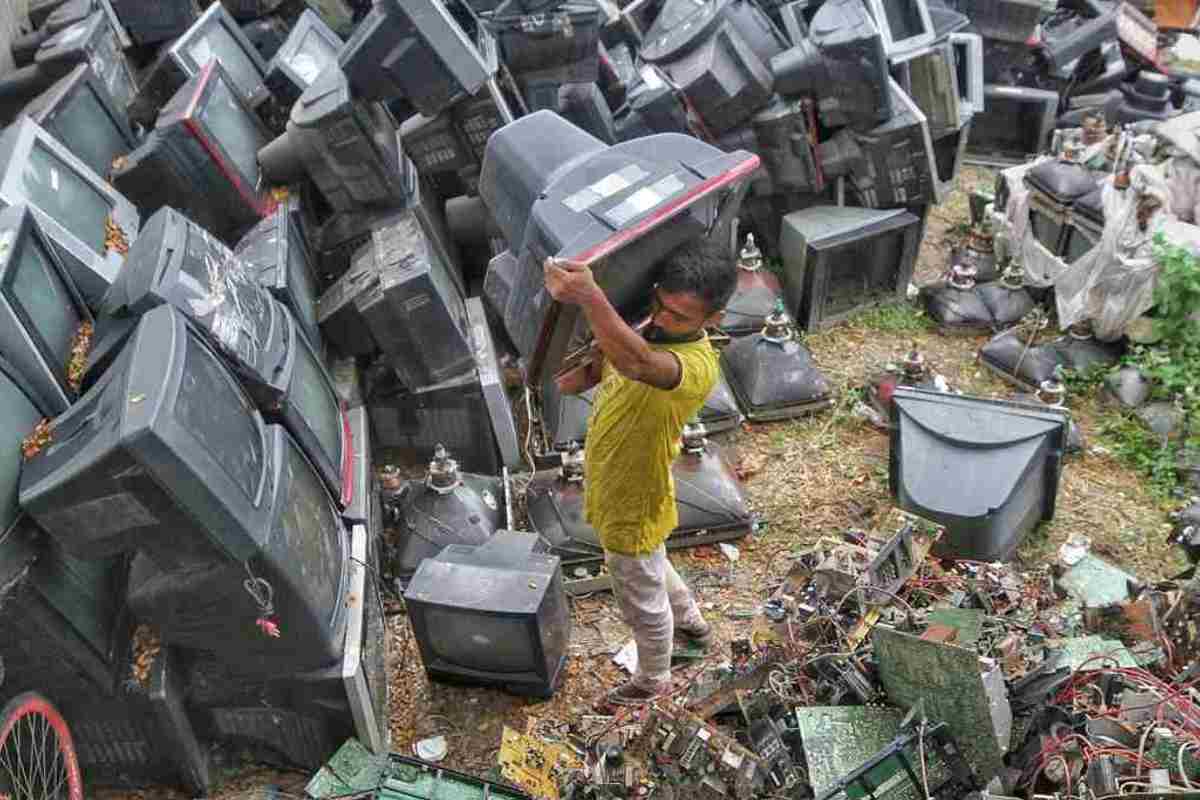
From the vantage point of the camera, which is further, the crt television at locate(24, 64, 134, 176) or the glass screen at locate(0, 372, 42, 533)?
the crt television at locate(24, 64, 134, 176)

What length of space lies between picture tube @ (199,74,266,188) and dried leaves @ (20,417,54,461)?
204 cm

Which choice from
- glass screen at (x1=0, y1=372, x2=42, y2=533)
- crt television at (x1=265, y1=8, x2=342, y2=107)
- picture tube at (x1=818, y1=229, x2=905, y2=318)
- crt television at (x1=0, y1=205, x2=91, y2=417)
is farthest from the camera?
picture tube at (x1=818, y1=229, x2=905, y2=318)

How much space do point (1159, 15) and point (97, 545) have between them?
9.89 metres

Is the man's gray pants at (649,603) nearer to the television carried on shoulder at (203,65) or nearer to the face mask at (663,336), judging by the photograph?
the face mask at (663,336)

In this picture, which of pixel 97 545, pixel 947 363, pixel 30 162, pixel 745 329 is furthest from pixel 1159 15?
pixel 97 545

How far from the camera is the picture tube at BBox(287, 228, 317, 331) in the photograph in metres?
3.99

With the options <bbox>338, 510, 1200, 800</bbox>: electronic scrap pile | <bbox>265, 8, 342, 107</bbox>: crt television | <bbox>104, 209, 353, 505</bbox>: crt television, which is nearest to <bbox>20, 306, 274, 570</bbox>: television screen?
<bbox>104, 209, 353, 505</bbox>: crt television

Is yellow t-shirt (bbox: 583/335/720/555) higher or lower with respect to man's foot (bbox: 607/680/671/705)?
higher

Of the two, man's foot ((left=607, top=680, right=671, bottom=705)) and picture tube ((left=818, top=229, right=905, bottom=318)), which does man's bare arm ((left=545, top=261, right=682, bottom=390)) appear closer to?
man's foot ((left=607, top=680, right=671, bottom=705))

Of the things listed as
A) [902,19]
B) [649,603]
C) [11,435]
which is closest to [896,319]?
[902,19]

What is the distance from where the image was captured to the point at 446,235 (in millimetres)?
5117

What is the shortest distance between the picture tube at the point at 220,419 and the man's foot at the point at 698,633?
1715mm

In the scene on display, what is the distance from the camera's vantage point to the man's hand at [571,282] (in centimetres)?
251

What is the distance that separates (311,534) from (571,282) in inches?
45.9
